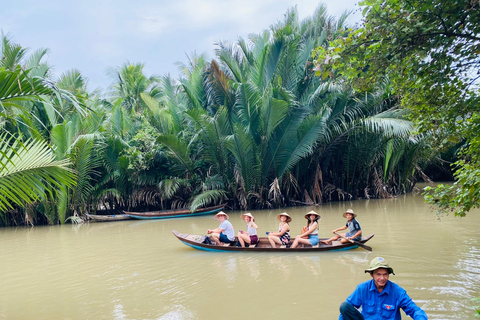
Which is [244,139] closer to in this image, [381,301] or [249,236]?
[249,236]

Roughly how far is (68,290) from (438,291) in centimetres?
604

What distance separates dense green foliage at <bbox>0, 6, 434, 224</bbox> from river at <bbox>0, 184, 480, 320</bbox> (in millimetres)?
4207

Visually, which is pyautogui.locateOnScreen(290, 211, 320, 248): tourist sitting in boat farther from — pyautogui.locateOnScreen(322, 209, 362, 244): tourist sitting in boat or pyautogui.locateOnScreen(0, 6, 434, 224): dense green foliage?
pyautogui.locateOnScreen(0, 6, 434, 224): dense green foliage

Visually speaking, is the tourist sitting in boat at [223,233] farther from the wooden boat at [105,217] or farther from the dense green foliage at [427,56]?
the wooden boat at [105,217]

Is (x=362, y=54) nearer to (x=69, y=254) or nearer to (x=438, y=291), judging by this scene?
(x=438, y=291)

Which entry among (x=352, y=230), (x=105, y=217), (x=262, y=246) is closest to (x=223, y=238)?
(x=262, y=246)

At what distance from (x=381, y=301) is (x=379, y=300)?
0.7 inches

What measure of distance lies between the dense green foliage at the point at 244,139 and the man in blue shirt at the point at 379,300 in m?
11.5

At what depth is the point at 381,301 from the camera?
3797 millimetres

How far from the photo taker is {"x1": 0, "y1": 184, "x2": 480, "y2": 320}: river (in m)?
5.90

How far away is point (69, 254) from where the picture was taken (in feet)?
35.0

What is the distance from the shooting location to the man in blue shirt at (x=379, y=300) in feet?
12.2

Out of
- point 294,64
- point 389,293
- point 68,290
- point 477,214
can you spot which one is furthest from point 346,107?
point 389,293

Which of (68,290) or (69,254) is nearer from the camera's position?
(68,290)
